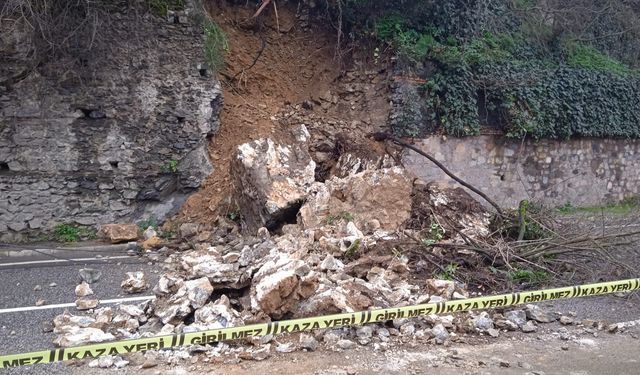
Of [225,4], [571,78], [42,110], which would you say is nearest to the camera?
[42,110]

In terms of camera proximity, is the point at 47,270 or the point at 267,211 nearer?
the point at 47,270

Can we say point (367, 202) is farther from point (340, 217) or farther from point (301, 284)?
point (301, 284)

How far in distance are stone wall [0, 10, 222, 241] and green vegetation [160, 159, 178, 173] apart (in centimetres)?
2

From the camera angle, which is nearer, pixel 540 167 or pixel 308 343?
pixel 308 343

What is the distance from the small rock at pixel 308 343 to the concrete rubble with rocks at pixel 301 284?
0.01 metres

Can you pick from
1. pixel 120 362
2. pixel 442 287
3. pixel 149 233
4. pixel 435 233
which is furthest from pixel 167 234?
pixel 442 287

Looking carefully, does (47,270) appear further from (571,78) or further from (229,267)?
(571,78)

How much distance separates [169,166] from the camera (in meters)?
9.14

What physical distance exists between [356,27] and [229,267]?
666cm

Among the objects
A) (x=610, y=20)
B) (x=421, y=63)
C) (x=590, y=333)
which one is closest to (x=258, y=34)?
(x=421, y=63)

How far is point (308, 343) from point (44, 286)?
354 centimetres

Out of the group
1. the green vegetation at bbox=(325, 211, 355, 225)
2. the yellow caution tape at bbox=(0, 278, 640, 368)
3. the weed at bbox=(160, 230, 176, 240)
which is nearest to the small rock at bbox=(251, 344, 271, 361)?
the yellow caution tape at bbox=(0, 278, 640, 368)

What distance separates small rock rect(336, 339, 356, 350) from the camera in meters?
4.58

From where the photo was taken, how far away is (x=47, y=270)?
22.4ft
